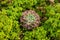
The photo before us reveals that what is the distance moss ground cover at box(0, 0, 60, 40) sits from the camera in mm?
5609

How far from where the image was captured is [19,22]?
5902 millimetres

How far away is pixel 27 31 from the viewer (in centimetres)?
577

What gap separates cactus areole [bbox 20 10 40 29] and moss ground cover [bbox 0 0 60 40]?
0.10 metres

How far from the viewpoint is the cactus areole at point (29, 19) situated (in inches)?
225

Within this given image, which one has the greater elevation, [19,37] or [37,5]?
[37,5]

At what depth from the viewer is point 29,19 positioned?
18.9 feet

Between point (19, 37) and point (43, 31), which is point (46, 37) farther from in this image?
point (19, 37)

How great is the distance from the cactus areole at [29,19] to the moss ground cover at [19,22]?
0.10 m

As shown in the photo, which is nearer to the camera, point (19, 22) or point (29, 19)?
point (29, 19)

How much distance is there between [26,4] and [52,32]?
1.02m

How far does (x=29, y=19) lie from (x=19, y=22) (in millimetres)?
289

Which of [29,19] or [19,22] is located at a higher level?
[29,19]

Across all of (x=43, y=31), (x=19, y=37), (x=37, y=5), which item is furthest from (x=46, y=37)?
(x=37, y=5)

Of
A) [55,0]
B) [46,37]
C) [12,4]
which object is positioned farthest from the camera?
[55,0]
